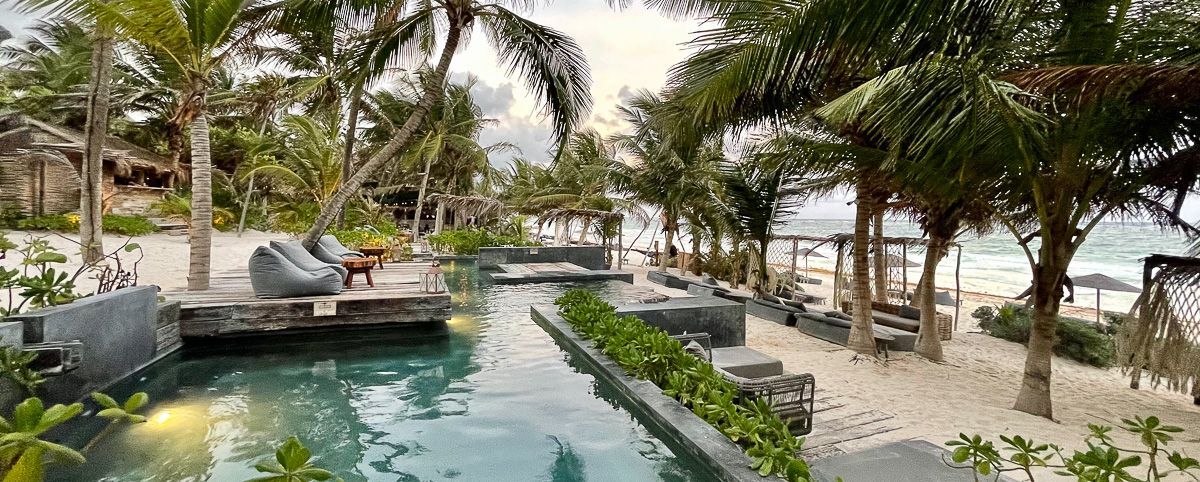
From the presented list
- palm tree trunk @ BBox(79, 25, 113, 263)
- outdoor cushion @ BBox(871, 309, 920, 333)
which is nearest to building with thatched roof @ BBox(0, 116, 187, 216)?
palm tree trunk @ BBox(79, 25, 113, 263)

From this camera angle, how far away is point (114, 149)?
740 inches

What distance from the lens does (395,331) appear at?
701 centimetres

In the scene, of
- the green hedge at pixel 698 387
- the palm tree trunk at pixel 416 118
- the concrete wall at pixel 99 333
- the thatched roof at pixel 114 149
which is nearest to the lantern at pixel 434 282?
the palm tree trunk at pixel 416 118

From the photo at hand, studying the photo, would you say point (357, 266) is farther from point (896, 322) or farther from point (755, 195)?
point (896, 322)

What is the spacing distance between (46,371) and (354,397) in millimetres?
2003

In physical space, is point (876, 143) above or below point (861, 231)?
above

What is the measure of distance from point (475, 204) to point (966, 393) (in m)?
17.1

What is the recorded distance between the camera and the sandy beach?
15.1 ft

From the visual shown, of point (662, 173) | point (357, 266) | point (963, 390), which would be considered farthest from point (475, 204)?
point (963, 390)

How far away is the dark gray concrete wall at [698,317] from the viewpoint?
6.33m

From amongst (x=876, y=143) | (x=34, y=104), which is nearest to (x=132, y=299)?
(x=876, y=143)

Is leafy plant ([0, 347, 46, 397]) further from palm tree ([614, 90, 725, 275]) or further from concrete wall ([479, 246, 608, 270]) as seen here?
concrete wall ([479, 246, 608, 270])

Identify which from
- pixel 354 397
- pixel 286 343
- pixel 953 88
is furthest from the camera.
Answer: pixel 286 343

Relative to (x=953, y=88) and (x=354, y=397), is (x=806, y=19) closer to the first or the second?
(x=953, y=88)
